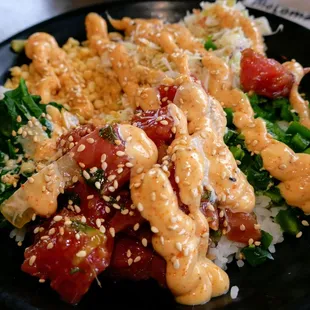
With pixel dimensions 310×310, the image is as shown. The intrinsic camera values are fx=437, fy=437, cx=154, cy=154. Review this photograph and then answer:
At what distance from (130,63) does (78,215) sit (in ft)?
5.24

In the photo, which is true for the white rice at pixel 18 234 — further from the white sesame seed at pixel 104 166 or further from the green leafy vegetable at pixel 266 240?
the green leafy vegetable at pixel 266 240

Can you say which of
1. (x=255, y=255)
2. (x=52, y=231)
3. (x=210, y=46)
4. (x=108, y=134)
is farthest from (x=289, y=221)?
(x=210, y=46)

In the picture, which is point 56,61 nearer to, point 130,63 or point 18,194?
point 130,63

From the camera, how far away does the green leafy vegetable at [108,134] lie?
2184 mm

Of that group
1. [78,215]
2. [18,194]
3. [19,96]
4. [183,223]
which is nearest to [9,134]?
[19,96]

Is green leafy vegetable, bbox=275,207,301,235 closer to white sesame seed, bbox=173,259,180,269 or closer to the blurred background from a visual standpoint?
white sesame seed, bbox=173,259,180,269

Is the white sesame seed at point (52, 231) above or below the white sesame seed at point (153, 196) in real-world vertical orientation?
below

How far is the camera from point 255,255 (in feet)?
7.54

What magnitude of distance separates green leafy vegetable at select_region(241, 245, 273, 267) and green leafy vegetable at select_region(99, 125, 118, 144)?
91 cm

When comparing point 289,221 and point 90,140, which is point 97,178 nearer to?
point 90,140

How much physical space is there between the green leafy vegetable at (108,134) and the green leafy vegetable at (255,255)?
2.98 feet

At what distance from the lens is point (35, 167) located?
2.62 m

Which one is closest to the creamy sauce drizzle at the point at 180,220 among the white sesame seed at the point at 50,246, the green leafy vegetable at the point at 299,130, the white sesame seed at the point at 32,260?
the white sesame seed at the point at 50,246

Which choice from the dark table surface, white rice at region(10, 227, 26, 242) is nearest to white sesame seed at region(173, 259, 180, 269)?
white rice at region(10, 227, 26, 242)
